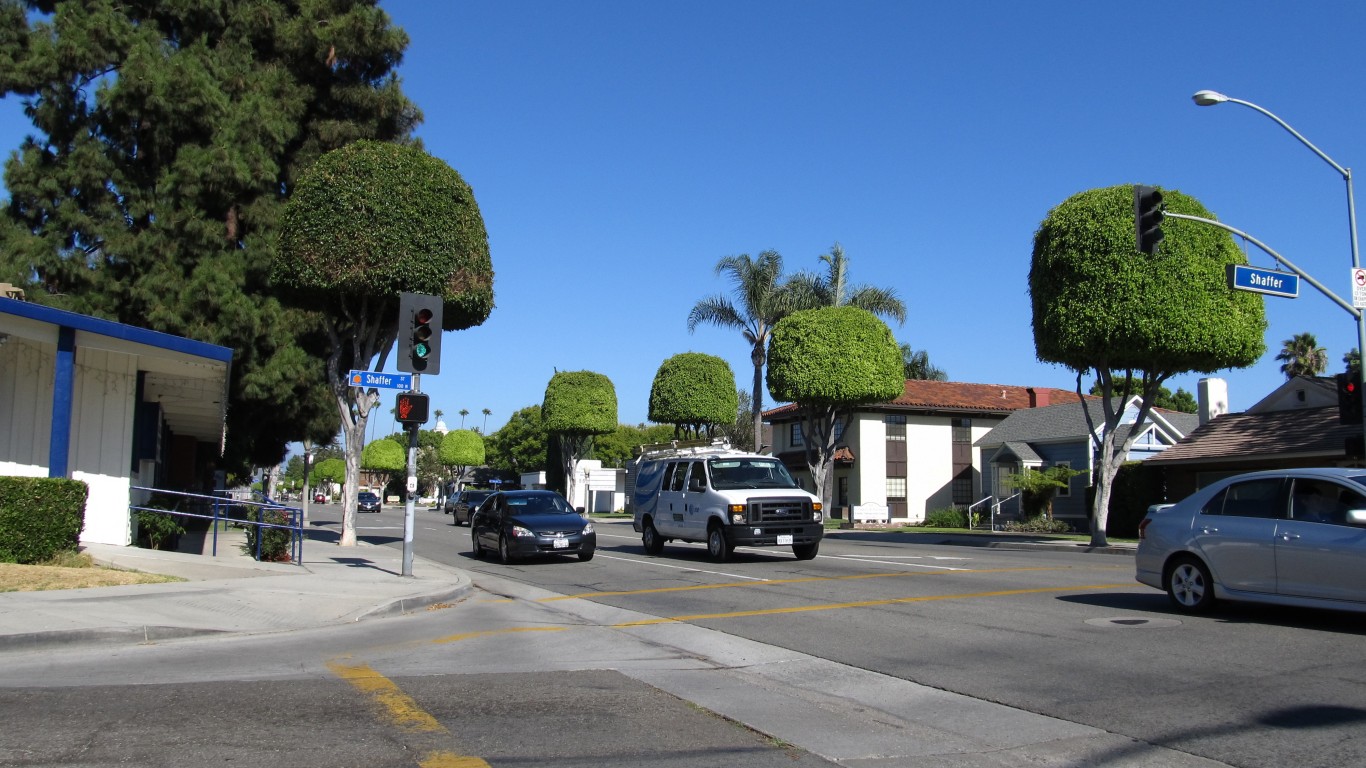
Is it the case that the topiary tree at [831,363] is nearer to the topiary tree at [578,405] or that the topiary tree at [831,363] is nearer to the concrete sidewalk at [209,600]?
the topiary tree at [578,405]

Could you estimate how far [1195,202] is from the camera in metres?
26.6

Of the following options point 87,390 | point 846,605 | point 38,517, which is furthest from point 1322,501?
point 87,390

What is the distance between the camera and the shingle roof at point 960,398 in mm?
52469

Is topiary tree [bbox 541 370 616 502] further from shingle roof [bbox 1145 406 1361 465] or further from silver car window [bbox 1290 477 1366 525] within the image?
silver car window [bbox 1290 477 1366 525]

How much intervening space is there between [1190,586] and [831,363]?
97.3 feet

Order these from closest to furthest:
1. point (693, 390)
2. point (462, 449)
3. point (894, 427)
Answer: point (894, 427) < point (693, 390) < point (462, 449)

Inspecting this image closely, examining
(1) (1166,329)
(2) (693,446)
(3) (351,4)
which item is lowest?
(2) (693,446)

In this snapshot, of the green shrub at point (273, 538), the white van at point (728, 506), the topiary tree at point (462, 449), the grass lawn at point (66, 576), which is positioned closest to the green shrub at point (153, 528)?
the green shrub at point (273, 538)

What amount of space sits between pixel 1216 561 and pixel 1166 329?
55.7 feet

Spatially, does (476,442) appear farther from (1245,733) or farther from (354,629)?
(1245,733)

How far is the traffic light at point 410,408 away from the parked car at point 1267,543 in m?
10.2

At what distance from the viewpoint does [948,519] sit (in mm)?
46938

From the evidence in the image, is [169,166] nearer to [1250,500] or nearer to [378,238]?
[378,238]

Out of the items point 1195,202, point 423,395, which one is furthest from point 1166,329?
point 423,395
